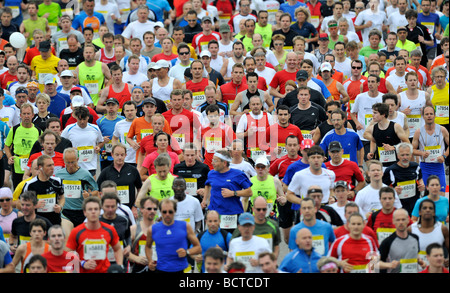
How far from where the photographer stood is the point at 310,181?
13.3m

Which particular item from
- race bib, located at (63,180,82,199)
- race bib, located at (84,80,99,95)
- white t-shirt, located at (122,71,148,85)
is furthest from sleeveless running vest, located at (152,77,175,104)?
race bib, located at (63,180,82,199)

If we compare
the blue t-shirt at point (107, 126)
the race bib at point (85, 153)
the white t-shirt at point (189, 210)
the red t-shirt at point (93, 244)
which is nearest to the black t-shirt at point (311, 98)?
the blue t-shirt at point (107, 126)

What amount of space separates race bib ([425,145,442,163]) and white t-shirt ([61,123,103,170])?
4.72 m

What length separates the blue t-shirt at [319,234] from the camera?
1176 centimetres

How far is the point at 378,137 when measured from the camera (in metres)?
14.9

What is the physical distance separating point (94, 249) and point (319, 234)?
2.51 m

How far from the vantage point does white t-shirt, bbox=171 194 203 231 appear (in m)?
12.7

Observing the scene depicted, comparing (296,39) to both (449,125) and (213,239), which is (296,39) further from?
(213,239)

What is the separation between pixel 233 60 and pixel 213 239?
6.86 metres

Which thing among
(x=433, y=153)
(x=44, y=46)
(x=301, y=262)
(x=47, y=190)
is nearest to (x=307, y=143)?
(x=433, y=153)

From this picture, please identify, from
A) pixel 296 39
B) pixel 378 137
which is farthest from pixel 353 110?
Answer: pixel 296 39

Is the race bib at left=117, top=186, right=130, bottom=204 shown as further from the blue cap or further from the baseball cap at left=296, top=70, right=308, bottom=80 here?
the baseball cap at left=296, top=70, right=308, bottom=80

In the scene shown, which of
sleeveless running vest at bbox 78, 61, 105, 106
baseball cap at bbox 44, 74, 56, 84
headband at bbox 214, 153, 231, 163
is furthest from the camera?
sleeveless running vest at bbox 78, 61, 105, 106

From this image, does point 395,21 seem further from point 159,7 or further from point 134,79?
point 134,79
